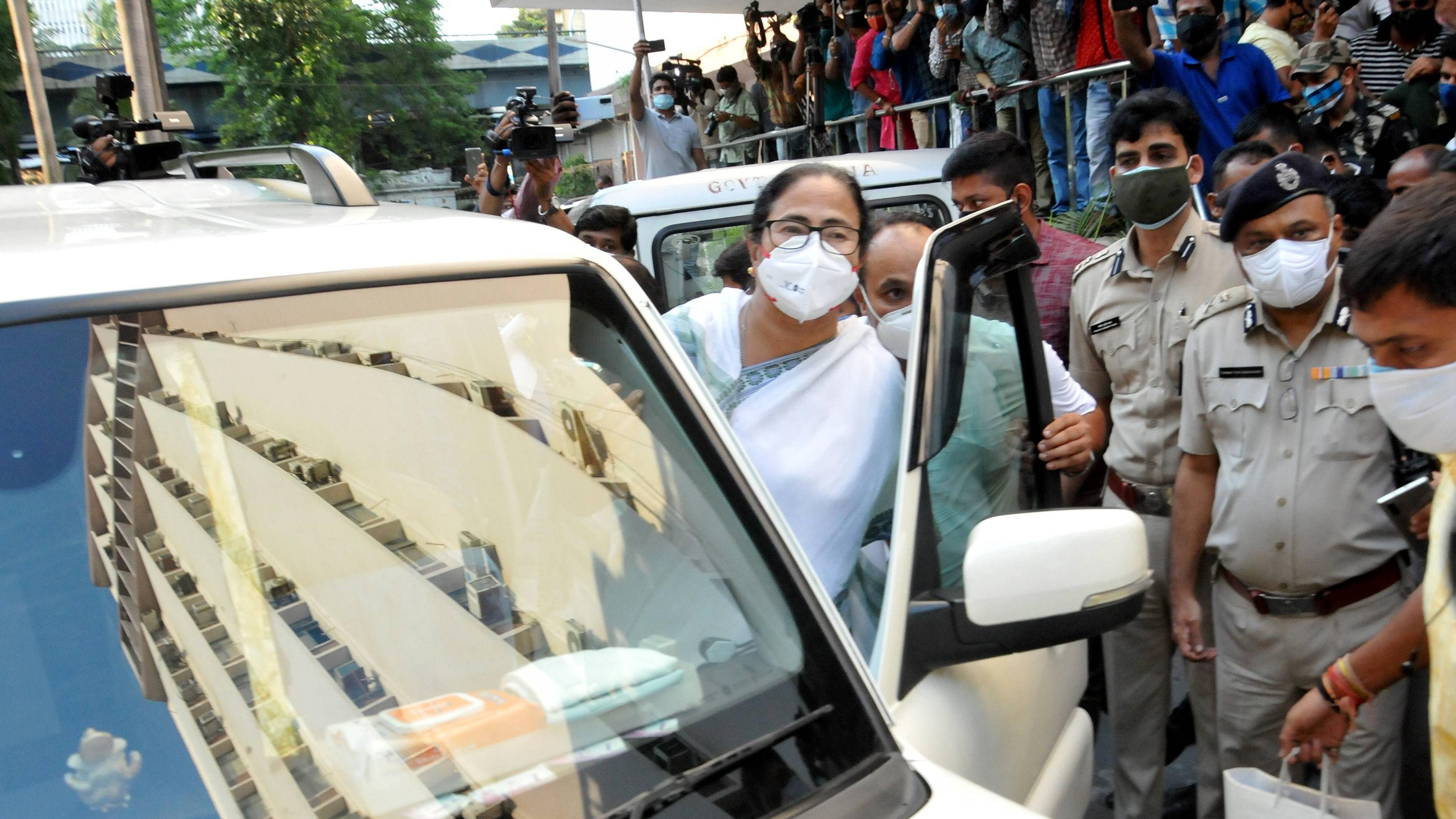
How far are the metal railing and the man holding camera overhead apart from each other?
4.76ft

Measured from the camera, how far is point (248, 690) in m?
1.27

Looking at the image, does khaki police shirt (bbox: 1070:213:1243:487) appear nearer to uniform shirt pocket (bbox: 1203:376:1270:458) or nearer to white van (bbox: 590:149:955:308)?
uniform shirt pocket (bbox: 1203:376:1270:458)

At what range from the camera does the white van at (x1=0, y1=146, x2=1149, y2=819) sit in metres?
1.25

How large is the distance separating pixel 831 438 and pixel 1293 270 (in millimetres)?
1369

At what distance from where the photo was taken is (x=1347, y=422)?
2.72 m

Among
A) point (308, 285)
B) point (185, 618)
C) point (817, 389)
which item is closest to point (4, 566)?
point (185, 618)

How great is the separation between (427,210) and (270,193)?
61 centimetres

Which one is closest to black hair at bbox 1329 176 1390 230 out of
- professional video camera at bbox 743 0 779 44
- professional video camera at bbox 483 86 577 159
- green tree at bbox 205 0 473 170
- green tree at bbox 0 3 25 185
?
professional video camera at bbox 483 86 577 159

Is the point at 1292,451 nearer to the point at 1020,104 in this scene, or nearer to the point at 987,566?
the point at 987,566

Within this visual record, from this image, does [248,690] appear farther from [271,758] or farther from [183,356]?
[183,356]

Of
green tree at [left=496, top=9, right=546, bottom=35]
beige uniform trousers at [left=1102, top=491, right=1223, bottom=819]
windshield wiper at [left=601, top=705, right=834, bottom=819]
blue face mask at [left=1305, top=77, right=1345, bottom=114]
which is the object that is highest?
green tree at [left=496, top=9, right=546, bottom=35]

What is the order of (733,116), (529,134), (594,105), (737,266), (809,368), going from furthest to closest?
(733,116)
(594,105)
(529,134)
(737,266)
(809,368)

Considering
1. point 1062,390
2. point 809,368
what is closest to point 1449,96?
point 1062,390

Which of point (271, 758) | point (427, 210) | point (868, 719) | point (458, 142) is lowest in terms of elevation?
point (868, 719)
